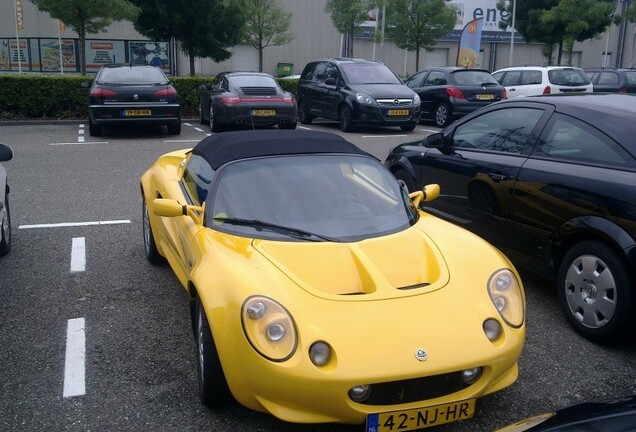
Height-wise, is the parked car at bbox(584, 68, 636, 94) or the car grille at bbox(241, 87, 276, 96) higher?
the parked car at bbox(584, 68, 636, 94)

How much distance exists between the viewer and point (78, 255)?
6152mm

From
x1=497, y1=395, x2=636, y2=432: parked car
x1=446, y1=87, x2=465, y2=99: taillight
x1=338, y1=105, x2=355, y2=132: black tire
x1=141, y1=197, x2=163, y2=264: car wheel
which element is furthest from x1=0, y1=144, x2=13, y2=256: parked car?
x1=446, y1=87, x2=465, y2=99: taillight

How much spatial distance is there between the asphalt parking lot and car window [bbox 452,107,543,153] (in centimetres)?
113

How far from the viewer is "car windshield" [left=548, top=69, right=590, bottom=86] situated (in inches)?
703

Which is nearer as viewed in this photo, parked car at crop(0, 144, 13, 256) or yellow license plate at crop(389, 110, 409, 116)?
parked car at crop(0, 144, 13, 256)

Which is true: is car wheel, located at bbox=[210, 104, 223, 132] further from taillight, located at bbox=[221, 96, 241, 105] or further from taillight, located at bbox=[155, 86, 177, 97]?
taillight, located at bbox=[155, 86, 177, 97]

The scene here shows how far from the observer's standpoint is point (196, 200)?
4.48 metres

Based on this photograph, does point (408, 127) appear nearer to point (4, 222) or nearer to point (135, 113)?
point (135, 113)

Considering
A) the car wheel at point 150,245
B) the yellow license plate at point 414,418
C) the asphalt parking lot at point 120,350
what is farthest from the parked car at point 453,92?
the yellow license plate at point 414,418

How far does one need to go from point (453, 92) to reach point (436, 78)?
1073 mm

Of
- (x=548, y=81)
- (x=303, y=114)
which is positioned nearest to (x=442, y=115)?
(x=548, y=81)

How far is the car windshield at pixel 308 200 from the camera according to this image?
3914 mm

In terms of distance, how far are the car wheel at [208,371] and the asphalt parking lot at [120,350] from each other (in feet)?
0.35

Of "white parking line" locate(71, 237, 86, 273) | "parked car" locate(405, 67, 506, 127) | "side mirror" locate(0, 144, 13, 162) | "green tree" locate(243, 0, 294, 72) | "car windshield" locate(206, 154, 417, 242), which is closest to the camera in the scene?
"car windshield" locate(206, 154, 417, 242)
